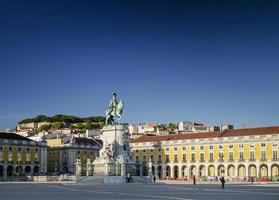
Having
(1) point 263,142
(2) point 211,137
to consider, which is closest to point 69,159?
(2) point 211,137

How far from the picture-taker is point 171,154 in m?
99.4

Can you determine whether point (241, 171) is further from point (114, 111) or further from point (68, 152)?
point (68, 152)

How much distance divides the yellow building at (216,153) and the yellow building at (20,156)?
1726cm

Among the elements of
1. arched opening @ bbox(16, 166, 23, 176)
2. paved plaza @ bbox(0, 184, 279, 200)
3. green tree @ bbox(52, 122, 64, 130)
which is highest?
green tree @ bbox(52, 122, 64, 130)

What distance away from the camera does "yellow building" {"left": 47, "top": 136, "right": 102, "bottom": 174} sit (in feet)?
369

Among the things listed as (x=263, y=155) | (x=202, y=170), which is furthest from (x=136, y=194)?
(x=202, y=170)

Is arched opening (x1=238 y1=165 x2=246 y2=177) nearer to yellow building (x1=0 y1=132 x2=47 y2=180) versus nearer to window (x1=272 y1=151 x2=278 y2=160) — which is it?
window (x1=272 y1=151 x2=278 y2=160)

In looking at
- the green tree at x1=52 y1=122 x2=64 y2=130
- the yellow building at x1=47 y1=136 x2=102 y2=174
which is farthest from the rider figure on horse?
the green tree at x1=52 y1=122 x2=64 y2=130

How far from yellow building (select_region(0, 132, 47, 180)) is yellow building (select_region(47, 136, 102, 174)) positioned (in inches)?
313

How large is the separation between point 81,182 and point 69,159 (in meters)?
59.7

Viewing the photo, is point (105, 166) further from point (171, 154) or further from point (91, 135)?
point (91, 135)

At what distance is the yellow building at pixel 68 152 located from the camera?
11238 centimetres

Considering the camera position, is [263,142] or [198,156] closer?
[263,142]

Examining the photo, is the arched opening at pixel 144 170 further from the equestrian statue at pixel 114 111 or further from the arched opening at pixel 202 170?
the arched opening at pixel 202 170
